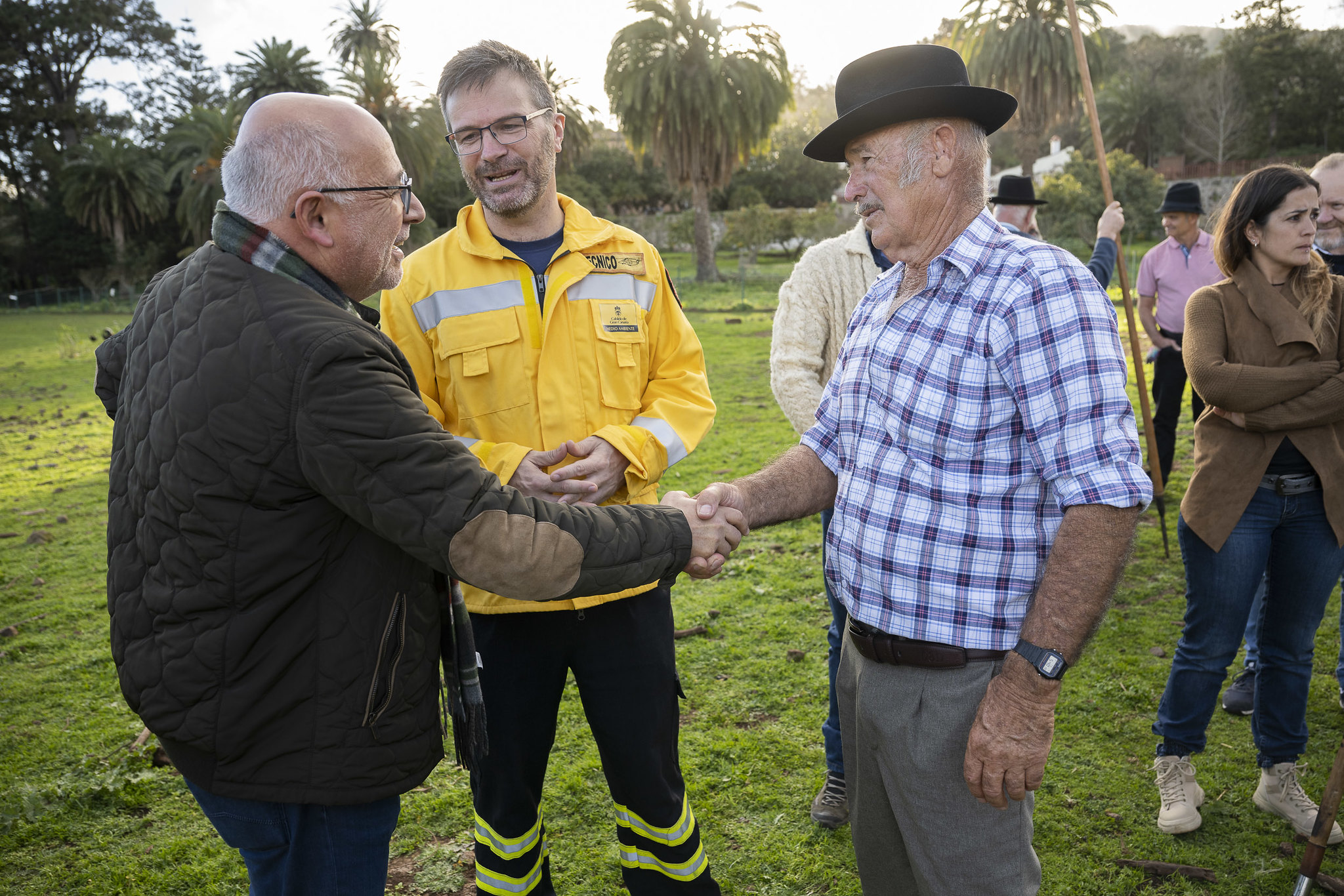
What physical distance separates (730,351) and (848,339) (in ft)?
46.1

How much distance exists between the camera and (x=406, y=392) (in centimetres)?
193

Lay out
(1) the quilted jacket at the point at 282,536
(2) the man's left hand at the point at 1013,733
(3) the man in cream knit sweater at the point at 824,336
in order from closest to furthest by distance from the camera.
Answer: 1. (1) the quilted jacket at the point at 282,536
2. (2) the man's left hand at the point at 1013,733
3. (3) the man in cream knit sweater at the point at 824,336

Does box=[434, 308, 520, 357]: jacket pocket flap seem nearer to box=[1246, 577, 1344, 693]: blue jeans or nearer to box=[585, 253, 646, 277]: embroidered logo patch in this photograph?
box=[585, 253, 646, 277]: embroidered logo patch

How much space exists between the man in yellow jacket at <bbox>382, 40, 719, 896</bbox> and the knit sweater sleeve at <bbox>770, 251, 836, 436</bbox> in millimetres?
835

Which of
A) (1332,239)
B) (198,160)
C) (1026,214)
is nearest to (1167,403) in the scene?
(1026,214)

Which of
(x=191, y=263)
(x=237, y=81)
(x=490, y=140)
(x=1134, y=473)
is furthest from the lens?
(x=237, y=81)

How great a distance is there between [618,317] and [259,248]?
47.7 inches

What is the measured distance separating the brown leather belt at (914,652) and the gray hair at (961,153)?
3.64 ft

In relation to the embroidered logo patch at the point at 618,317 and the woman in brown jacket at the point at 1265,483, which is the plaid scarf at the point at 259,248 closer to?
the embroidered logo patch at the point at 618,317

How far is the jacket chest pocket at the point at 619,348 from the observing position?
9.49 feet

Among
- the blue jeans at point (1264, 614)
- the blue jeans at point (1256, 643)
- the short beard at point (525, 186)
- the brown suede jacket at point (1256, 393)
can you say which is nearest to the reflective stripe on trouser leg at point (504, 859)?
the short beard at point (525, 186)

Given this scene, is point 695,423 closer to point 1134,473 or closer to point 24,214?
point 1134,473

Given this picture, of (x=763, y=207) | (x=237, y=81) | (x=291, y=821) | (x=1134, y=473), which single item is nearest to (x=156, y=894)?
(x=291, y=821)

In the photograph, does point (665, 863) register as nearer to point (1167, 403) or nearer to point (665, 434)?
point (665, 434)
